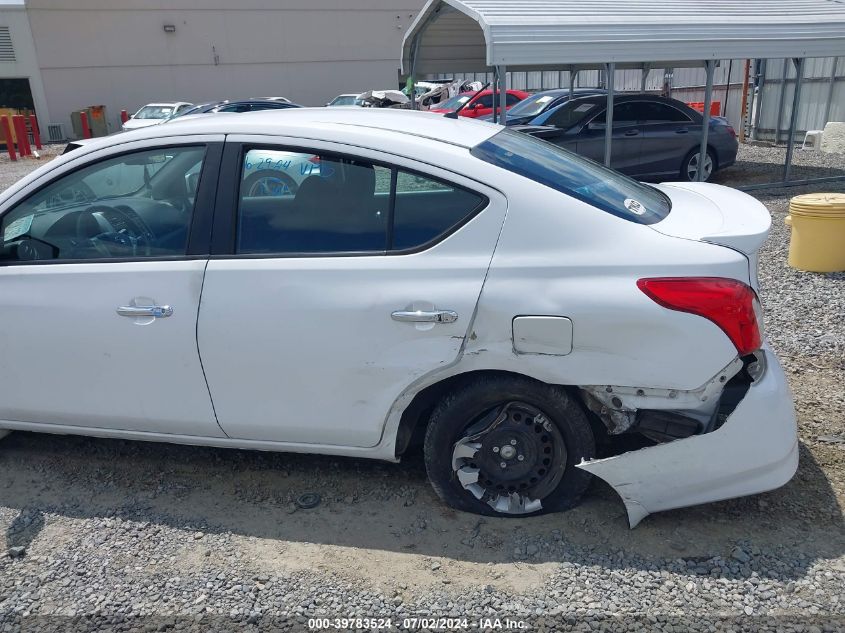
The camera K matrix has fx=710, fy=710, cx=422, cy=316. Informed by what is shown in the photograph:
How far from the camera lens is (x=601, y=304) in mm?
2650

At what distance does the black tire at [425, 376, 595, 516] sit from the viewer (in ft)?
9.28

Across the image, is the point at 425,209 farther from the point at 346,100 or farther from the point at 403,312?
the point at 346,100

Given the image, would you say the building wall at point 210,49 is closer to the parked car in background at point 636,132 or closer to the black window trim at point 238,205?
the parked car in background at point 636,132

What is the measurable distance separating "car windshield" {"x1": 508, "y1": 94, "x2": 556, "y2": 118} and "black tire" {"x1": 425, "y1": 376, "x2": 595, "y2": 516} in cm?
1008

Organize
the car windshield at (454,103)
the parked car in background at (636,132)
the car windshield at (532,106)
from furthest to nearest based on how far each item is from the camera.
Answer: the car windshield at (454,103) → the car windshield at (532,106) → the parked car in background at (636,132)

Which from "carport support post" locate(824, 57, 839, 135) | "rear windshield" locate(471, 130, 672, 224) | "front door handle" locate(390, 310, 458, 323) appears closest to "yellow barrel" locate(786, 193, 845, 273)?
"rear windshield" locate(471, 130, 672, 224)

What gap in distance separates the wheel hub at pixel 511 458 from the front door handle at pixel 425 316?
0.45 metres

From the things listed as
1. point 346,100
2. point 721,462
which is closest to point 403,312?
point 721,462

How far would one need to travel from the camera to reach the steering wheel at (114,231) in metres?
3.18

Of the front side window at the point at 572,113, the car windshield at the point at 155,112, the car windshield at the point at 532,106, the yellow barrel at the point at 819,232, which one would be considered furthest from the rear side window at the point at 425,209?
the car windshield at the point at 155,112

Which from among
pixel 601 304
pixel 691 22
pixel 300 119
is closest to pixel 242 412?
pixel 300 119

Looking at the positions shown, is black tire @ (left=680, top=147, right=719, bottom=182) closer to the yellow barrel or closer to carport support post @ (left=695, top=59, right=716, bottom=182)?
carport support post @ (left=695, top=59, right=716, bottom=182)

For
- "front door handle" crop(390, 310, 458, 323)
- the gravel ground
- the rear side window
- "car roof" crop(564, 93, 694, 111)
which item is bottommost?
the gravel ground

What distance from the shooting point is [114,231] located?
3279mm
